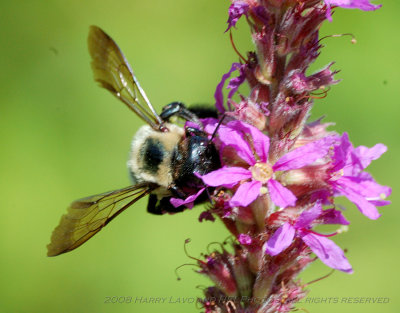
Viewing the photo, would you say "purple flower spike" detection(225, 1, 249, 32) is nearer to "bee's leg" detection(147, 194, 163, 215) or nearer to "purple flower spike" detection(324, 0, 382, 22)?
"purple flower spike" detection(324, 0, 382, 22)

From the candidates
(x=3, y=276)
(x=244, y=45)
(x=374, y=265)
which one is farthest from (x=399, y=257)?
(x=3, y=276)

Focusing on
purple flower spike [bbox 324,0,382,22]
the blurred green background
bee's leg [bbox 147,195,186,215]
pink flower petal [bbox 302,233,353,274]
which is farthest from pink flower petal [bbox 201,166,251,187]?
the blurred green background

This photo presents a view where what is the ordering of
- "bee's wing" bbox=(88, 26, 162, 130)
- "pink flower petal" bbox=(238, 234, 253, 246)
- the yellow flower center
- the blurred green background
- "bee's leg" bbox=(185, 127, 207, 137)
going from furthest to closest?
the blurred green background → "bee's wing" bbox=(88, 26, 162, 130) → "bee's leg" bbox=(185, 127, 207, 137) → "pink flower petal" bbox=(238, 234, 253, 246) → the yellow flower center

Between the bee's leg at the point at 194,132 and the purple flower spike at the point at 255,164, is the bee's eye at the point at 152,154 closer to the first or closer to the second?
the bee's leg at the point at 194,132

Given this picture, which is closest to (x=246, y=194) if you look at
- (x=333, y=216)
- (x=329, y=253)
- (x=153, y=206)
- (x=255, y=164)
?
(x=255, y=164)

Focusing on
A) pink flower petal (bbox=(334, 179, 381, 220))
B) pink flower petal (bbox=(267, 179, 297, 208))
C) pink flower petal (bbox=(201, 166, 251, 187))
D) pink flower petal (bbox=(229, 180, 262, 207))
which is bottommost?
pink flower petal (bbox=(334, 179, 381, 220))

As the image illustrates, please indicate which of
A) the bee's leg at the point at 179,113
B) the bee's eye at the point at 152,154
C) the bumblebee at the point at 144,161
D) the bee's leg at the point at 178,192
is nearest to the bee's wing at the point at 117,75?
the bumblebee at the point at 144,161
